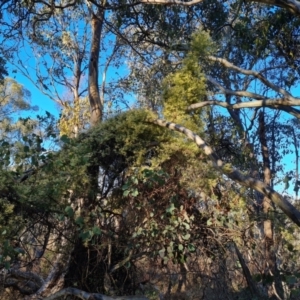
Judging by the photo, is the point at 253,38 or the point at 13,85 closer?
the point at 253,38

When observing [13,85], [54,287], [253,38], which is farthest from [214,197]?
[13,85]

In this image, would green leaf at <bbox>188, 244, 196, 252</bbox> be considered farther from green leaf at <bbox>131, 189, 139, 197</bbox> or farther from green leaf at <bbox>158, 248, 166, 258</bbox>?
green leaf at <bbox>131, 189, 139, 197</bbox>

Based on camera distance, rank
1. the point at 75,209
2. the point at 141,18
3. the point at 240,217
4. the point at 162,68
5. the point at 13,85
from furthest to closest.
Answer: the point at 13,85, the point at 162,68, the point at 141,18, the point at 240,217, the point at 75,209

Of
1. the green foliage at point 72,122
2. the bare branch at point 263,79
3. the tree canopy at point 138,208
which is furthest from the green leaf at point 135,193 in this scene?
the bare branch at point 263,79

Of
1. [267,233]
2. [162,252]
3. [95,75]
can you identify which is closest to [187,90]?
[162,252]

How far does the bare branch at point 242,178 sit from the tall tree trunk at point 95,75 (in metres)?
1.81

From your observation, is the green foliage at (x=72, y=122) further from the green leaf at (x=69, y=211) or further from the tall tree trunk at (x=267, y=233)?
the tall tree trunk at (x=267, y=233)

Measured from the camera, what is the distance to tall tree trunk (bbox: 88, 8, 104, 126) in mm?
6893

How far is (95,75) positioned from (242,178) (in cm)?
387

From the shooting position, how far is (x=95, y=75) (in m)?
7.43

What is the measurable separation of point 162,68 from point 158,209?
5.96 meters

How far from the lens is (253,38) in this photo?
7.94 m

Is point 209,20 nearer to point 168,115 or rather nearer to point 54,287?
point 168,115

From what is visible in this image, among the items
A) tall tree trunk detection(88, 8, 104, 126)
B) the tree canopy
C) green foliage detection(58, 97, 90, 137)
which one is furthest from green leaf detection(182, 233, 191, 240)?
green foliage detection(58, 97, 90, 137)
